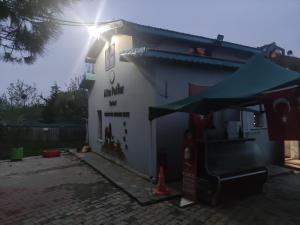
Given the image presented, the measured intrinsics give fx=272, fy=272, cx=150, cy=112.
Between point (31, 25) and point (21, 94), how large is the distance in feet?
94.4

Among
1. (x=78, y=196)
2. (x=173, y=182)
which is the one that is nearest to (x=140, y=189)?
(x=173, y=182)

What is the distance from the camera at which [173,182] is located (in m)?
7.35

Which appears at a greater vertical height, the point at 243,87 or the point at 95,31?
the point at 95,31

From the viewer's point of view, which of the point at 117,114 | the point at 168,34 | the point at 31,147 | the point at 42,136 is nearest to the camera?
the point at 168,34

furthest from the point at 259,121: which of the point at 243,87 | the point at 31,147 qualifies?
the point at 31,147

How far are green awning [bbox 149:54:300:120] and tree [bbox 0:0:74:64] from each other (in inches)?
109

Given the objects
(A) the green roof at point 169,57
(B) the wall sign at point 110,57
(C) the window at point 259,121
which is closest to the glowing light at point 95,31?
(B) the wall sign at point 110,57

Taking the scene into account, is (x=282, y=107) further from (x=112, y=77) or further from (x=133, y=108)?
(x=112, y=77)

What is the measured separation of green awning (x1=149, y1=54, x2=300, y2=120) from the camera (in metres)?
4.87

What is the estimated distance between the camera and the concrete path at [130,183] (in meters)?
6.15

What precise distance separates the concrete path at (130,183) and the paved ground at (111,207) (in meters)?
0.16

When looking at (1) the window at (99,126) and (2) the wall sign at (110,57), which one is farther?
(1) the window at (99,126)

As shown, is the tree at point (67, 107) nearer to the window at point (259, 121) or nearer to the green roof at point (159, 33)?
the green roof at point (159, 33)

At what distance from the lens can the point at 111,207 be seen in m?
5.82
